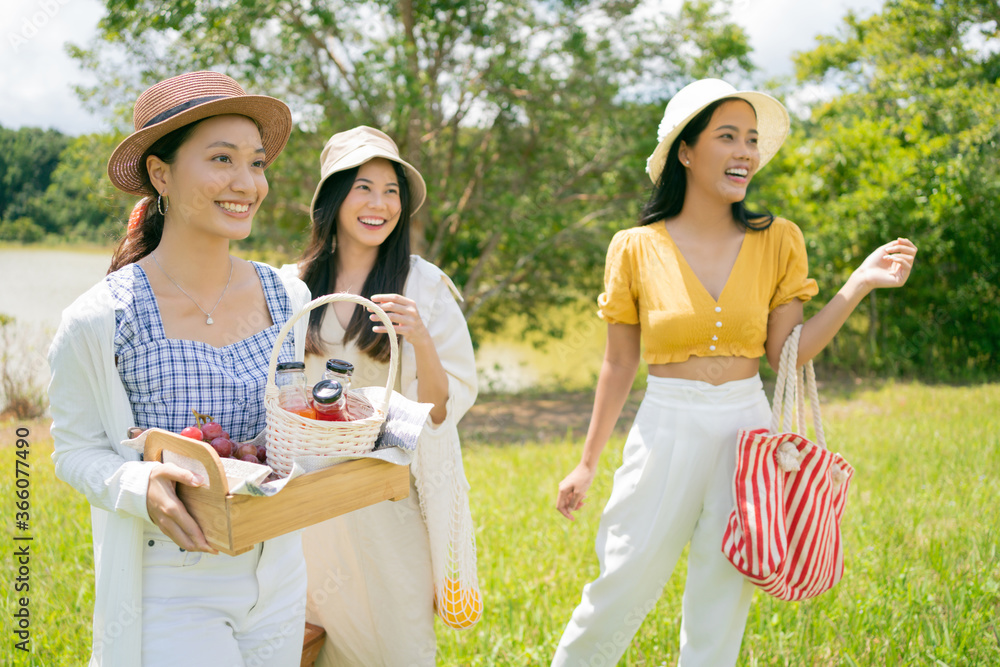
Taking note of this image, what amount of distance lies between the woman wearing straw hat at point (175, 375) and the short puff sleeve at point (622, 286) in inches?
41.2

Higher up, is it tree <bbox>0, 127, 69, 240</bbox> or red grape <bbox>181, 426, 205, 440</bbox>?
tree <bbox>0, 127, 69, 240</bbox>

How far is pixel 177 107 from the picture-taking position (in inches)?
65.1

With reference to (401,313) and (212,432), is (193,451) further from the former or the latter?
(401,313)

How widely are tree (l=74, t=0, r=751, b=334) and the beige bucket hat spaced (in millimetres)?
3956

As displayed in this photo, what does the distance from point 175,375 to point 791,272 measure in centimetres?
184

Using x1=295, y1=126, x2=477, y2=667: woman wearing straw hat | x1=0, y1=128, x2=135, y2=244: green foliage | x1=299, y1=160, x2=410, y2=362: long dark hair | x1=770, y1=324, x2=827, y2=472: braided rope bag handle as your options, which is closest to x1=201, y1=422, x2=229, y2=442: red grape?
x1=295, y1=126, x2=477, y2=667: woman wearing straw hat

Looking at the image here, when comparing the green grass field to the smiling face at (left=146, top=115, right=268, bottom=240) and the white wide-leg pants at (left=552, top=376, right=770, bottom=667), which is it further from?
the smiling face at (left=146, top=115, right=268, bottom=240)

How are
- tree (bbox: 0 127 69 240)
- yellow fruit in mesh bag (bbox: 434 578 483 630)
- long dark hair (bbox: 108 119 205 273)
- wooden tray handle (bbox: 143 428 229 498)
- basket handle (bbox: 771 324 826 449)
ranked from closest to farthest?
1. wooden tray handle (bbox: 143 428 229 498)
2. long dark hair (bbox: 108 119 205 273)
3. basket handle (bbox: 771 324 826 449)
4. yellow fruit in mesh bag (bbox: 434 578 483 630)
5. tree (bbox: 0 127 69 240)

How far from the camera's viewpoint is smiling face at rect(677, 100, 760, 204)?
89.2 inches

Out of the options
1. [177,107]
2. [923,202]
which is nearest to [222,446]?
[177,107]

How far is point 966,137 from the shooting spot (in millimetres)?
9266

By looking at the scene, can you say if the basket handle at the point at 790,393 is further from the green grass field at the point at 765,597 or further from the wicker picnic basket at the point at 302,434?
the wicker picnic basket at the point at 302,434

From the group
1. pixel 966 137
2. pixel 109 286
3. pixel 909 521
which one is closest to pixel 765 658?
pixel 909 521

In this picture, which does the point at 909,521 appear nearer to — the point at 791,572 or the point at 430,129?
the point at 791,572
